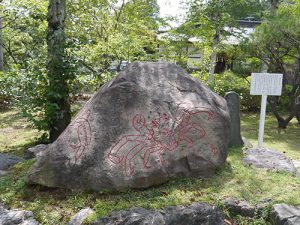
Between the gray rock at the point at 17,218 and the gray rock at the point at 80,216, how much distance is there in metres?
0.41

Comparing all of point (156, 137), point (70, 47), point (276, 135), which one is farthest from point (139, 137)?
point (276, 135)

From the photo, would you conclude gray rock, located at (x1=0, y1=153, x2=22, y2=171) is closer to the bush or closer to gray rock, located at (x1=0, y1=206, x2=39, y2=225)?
gray rock, located at (x1=0, y1=206, x2=39, y2=225)

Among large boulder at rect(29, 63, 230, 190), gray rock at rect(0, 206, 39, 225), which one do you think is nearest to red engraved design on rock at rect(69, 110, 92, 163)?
large boulder at rect(29, 63, 230, 190)

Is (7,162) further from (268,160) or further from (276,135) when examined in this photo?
(276,135)

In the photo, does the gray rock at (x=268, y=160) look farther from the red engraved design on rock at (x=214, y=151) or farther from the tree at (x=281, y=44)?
the tree at (x=281, y=44)

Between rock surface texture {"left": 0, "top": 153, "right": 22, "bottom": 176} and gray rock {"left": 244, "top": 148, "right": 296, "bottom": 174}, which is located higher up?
gray rock {"left": 244, "top": 148, "right": 296, "bottom": 174}

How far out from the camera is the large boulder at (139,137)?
14.7ft

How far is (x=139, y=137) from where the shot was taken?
4707 mm

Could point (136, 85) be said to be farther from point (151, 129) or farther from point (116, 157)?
point (116, 157)

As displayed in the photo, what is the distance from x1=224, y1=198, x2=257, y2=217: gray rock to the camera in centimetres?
419

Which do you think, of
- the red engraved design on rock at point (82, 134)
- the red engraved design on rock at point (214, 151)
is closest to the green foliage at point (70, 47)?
the red engraved design on rock at point (82, 134)

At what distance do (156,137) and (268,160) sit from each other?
2.14 m

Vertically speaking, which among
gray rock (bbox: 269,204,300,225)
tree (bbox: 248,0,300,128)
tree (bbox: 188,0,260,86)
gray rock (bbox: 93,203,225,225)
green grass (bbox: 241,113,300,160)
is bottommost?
green grass (bbox: 241,113,300,160)

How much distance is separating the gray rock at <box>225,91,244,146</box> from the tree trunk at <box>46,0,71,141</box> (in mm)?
3128
